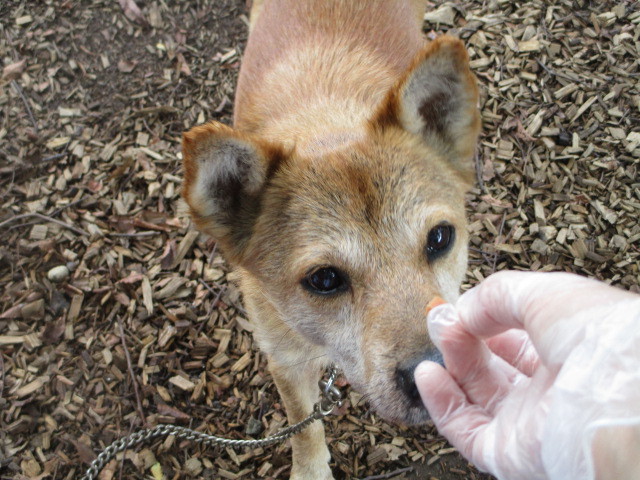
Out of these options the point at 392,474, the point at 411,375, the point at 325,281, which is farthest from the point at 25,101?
the point at 411,375

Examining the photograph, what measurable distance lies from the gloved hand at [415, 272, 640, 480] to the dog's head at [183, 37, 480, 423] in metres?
0.21

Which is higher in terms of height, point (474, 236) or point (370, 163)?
point (370, 163)

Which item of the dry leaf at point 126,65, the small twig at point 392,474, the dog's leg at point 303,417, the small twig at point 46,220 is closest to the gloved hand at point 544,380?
the dog's leg at point 303,417

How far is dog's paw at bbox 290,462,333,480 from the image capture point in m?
3.76

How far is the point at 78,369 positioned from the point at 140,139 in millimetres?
2183

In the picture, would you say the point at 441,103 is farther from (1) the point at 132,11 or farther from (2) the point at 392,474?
(1) the point at 132,11

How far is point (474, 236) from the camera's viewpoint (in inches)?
180

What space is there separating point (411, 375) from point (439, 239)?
77 centimetres

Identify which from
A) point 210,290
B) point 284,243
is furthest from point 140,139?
point 284,243

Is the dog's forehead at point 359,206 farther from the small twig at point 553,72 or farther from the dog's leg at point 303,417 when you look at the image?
the small twig at point 553,72

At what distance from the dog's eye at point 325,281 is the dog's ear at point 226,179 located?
470 millimetres

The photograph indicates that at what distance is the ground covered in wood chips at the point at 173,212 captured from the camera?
402 cm

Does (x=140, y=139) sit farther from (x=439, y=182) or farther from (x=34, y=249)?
(x=439, y=182)

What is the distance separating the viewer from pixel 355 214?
8.45ft
